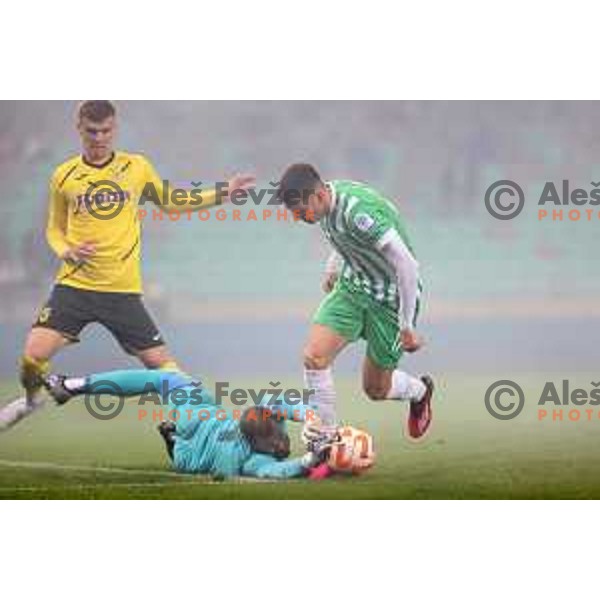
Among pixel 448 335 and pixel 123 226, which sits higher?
pixel 123 226

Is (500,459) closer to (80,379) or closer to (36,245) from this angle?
(80,379)

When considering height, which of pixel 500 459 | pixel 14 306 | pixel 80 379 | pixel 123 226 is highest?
pixel 123 226

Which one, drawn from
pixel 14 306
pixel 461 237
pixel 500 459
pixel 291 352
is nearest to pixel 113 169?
pixel 14 306

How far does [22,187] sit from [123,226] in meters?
0.45

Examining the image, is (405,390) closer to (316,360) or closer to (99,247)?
(316,360)

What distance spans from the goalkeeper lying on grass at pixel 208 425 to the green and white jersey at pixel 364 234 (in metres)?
0.56

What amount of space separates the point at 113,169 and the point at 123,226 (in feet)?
0.78

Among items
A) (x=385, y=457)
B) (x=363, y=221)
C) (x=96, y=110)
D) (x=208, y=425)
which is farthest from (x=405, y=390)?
(x=96, y=110)

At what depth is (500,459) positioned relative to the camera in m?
4.77

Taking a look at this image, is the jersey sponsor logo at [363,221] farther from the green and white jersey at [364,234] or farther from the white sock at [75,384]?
the white sock at [75,384]

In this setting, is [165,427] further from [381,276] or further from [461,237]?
[461,237]

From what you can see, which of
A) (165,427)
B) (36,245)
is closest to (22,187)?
(36,245)

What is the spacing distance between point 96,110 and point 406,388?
1.70 meters

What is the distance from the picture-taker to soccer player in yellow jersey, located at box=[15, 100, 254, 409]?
478 centimetres
